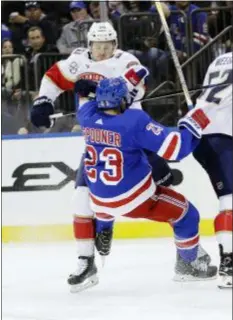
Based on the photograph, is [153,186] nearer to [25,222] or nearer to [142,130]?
[142,130]

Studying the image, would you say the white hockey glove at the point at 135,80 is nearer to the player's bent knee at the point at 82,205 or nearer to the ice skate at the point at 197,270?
the player's bent knee at the point at 82,205

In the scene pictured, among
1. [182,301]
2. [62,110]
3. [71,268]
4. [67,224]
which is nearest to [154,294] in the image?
→ [182,301]

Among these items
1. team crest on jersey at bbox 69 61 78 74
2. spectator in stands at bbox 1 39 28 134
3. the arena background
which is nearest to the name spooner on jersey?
team crest on jersey at bbox 69 61 78 74

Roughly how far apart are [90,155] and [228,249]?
68cm

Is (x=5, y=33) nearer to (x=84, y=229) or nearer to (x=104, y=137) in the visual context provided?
(x=84, y=229)

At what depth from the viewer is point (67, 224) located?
612 cm

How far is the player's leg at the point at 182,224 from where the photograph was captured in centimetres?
425

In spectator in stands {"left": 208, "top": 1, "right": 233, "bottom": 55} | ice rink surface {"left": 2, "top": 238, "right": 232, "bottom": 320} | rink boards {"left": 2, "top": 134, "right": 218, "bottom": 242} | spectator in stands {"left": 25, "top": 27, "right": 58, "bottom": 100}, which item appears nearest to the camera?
ice rink surface {"left": 2, "top": 238, "right": 232, "bottom": 320}

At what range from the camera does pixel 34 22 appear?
265 inches

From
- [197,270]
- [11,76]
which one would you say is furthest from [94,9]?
[197,270]

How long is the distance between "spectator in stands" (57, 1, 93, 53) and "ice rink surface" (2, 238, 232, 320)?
4.64 ft

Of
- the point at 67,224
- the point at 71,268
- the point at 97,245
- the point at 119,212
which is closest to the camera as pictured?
the point at 119,212

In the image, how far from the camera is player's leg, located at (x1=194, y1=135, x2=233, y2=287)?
13.0ft

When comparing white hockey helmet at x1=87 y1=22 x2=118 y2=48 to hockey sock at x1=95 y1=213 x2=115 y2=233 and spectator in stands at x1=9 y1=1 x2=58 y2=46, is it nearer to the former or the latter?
hockey sock at x1=95 y1=213 x2=115 y2=233
